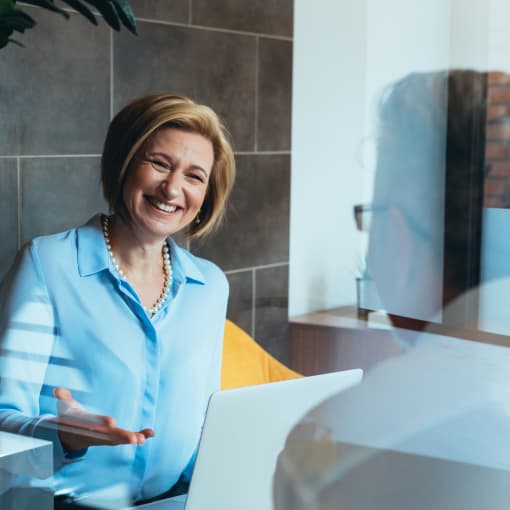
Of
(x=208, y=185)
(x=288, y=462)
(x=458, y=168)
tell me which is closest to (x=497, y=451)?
(x=288, y=462)

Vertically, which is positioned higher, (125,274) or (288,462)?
(125,274)

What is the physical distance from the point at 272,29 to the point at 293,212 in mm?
310

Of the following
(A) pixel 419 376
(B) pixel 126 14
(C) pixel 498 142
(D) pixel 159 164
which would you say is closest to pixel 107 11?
(B) pixel 126 14

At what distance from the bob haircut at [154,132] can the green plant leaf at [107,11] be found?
0.42ft

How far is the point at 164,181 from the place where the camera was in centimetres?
149

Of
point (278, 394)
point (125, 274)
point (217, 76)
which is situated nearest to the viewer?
point (278, 394)

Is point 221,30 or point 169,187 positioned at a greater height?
point 221,30

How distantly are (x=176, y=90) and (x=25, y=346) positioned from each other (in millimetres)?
470

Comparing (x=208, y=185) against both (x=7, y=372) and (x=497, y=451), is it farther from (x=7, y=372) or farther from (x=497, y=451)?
(x=497, y=451)

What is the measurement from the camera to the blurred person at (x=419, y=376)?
149cm

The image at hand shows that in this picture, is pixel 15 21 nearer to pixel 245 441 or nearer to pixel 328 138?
pixel 328 138

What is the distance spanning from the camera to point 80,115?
151cm

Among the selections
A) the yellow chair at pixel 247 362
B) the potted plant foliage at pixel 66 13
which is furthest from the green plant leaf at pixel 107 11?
the yellow chair at pixel 247 362

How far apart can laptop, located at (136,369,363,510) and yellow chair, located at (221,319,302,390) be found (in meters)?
0.17
